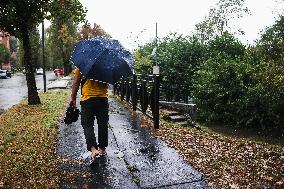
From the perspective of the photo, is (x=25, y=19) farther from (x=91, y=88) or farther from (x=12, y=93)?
(x=12, y=93)

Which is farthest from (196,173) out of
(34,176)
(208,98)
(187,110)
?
(208,98)

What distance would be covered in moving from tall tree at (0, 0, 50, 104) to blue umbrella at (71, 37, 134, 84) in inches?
319

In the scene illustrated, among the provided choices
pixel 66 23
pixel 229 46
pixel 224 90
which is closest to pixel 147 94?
pixel 224 90

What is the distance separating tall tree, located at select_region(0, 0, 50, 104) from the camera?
40.9 feet

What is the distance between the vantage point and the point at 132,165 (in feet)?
17.4

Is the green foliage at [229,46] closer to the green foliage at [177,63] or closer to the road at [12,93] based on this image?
the green foliage at [177,63]

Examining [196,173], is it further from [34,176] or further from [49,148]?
[49,148]

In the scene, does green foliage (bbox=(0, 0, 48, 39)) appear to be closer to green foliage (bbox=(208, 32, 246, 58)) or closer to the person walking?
the person walking

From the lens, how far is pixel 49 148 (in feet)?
20.7

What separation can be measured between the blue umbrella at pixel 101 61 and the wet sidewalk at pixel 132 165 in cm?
135

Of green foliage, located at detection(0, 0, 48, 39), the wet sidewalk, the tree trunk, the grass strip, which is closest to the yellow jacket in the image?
the wet sidewalk

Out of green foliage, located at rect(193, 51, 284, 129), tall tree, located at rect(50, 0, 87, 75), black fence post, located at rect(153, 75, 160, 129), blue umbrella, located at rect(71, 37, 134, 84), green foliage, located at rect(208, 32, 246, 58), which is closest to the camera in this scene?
blue umbrella, located at rect(71, 37, 134, 84)

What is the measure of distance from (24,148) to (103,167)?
202 centimetres

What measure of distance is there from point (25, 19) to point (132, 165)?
9.71 metres
